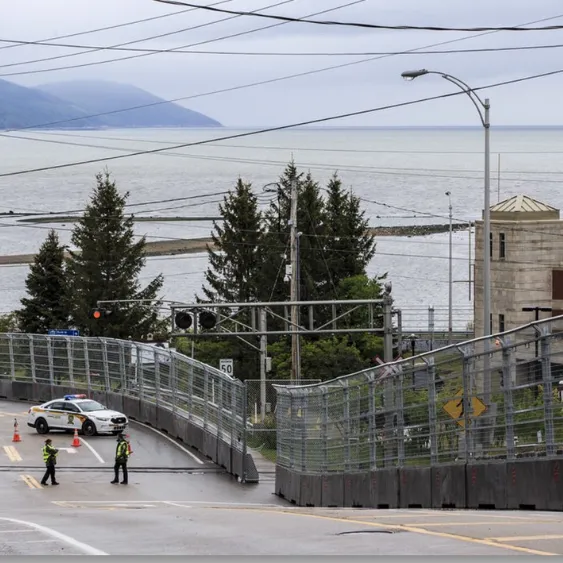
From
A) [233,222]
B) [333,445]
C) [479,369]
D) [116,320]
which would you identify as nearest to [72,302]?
[116,320]

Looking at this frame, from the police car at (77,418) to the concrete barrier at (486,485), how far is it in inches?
856

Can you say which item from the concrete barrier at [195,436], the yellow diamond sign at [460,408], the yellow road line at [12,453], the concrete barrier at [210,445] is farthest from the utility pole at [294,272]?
the yellow diamond sign at [460,408]

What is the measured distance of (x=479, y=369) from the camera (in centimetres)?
1994

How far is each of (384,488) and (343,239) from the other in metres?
61.8

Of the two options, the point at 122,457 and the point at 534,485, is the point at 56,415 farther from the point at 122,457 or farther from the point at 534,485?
the point at 534,485

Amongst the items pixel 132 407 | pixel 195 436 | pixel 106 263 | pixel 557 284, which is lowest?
pixel 195 436

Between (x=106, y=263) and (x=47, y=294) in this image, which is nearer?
(x=106, y=263)

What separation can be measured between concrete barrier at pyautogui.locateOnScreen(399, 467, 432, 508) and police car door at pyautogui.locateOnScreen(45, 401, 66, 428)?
19936 millimetres

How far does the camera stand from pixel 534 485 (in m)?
18.6

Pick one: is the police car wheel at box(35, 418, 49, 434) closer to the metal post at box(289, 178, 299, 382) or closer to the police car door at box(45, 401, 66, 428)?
the police car door at box(45, 401, 66, 428)

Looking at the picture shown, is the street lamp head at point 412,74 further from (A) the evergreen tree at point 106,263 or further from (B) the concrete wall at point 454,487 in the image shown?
(A) the evergreen tree at point 106,263

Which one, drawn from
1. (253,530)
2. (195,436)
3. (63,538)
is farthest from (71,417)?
(63,538)

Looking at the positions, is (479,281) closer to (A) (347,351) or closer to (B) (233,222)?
(A) (347,351)

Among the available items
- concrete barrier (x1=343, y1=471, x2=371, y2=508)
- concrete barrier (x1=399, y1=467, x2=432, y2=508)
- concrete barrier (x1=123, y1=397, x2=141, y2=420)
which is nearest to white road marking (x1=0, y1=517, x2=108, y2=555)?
concrete barrier (x1=399, y1=467, x2=432, y2=508)
